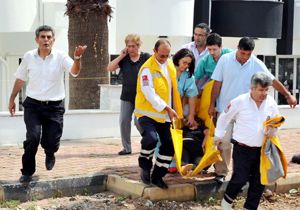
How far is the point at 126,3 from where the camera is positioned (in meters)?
18.7

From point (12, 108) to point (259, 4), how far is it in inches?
498

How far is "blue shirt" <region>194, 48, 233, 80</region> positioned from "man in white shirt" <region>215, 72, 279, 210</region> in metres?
1.34

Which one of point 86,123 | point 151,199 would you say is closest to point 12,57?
point 86,123

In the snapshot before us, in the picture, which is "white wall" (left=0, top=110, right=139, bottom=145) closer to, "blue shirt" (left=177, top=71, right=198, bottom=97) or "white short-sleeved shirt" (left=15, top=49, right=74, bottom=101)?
"white short-sleeved shirt" (left=15, top=49, right=74, bottom=101)

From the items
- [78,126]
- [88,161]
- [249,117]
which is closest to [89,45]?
[78,126]

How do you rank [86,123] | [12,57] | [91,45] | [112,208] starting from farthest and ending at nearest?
1. [12,57]
2. [91,45]
3. [86,123]
4. [112,208]

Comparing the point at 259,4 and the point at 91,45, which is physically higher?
the point at 259,4

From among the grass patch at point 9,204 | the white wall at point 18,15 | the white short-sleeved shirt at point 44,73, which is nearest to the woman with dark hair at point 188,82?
the white short-sleeved shirt at point 44,73

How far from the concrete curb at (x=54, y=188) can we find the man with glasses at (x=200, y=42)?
197cm

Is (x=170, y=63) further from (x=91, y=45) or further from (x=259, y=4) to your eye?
(x=259, y=4)

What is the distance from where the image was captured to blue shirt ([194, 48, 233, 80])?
7.91m

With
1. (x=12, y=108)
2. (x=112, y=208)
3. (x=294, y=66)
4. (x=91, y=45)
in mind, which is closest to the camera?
(x=112, y=208)

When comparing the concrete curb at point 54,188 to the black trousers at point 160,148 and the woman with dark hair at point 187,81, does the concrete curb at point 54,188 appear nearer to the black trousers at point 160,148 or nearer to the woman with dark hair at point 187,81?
the black trousers at point 160,148

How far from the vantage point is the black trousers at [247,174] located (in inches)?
259
